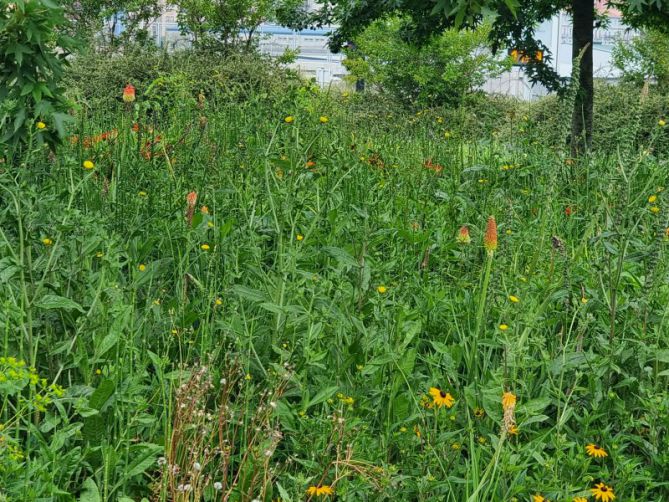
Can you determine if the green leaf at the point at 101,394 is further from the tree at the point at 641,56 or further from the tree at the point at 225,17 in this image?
the tree at the point at 641,56

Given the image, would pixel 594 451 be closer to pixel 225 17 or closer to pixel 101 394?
pixel 101 394

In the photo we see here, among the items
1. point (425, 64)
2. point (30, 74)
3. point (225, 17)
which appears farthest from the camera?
point (425, 64)

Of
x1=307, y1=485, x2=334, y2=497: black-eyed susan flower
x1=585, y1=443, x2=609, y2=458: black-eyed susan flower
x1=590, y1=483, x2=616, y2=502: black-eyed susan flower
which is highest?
x1=307, y1=485, x2=334, y2=497: black-eyed susan flower

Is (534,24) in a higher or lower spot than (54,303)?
higher

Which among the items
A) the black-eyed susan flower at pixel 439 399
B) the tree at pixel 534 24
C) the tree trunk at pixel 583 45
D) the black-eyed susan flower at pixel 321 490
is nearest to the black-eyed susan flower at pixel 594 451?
the black-eyed susan flower at pixel 439 399

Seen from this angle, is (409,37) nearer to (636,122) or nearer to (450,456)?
(636,122)

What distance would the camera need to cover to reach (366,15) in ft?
25.2

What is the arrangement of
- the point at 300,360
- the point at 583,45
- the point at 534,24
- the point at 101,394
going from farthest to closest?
1. the point at 534,24
2. the point at 583,45
3. the point at 300,360
4. the point at 101,394

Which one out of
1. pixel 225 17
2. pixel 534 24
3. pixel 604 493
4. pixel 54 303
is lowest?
pixel 604 493

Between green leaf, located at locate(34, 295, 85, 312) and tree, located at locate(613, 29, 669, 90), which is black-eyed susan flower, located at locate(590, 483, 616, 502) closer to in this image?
green leaf, located at locate(34, 295, 85, 312)

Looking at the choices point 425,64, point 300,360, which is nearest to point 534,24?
point 300,360

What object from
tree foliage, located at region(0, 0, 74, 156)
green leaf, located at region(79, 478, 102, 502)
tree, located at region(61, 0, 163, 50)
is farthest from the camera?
tree, located at region(61, 0, 163, 50)

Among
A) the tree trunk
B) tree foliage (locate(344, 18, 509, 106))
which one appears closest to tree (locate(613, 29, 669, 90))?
tree foliage (locate(344, 18, 509, 106))

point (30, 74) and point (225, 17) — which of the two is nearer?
point (30, 74)
